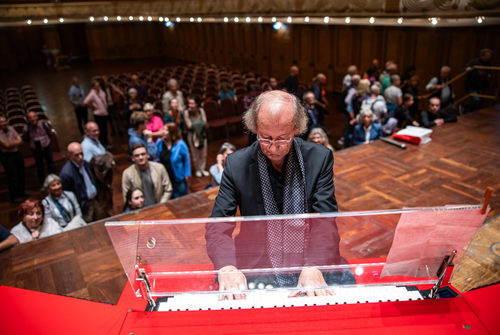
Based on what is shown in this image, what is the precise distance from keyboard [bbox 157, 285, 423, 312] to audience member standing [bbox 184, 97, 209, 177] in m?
4.59

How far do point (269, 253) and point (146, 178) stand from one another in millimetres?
2825

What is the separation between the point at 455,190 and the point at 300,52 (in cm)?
1012

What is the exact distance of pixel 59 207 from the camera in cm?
356

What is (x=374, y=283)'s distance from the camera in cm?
122

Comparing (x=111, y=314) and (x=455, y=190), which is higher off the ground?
(x=111, y=314)

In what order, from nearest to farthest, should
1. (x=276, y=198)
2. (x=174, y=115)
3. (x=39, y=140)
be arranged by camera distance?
1. (x=276, y=198)
2. (x=39, y=140)
3. (x=174, y=115)

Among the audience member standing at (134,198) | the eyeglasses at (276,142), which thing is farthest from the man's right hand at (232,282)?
the audience member standing at (134,198)

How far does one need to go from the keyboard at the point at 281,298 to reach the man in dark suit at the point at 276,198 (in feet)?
0.15

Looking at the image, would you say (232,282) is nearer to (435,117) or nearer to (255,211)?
(255,211)

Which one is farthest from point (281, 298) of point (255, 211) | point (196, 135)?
point (196, 135)

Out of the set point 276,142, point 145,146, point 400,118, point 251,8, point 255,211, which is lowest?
point 400,118

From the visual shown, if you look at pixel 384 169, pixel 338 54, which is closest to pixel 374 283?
pixel 384 169

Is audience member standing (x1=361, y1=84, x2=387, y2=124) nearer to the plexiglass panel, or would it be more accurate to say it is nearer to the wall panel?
the wall panel

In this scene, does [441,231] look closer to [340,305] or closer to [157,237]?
[340,305]
